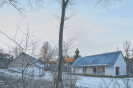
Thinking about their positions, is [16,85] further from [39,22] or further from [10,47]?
[39,22]

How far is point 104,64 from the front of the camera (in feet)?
102

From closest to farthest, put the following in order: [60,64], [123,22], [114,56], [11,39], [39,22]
→ [11,39] < [39,22] < [60,64] < [123,22] < [114,56]

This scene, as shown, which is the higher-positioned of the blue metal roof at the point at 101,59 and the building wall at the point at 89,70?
the blue metal roof at the point at 101,59

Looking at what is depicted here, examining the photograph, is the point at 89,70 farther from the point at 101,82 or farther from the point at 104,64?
the point at 101,82

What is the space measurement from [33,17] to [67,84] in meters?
3.79

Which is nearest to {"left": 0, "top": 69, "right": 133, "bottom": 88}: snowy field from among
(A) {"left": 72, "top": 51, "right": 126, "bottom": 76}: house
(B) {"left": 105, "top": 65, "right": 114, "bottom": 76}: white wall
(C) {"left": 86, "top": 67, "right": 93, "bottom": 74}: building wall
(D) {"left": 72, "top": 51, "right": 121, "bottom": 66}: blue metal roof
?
(A) {"left": 72, "top": 51, "right": 126, "bottom": 76}: house

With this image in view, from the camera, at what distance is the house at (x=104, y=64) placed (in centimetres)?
3006

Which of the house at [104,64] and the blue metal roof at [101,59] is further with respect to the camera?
the blue metal roof at [101,59]

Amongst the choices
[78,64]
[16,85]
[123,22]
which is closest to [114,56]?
[78,64]

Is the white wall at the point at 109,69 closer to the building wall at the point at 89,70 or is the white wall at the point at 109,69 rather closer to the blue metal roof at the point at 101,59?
the blue metal roof at the point at 101,59

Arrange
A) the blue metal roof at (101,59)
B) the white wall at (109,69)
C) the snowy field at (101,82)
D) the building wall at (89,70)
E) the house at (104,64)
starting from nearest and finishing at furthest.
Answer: the snowy field at (101,82) < the white wall at (109,69) < the house at (104,64) < the blue metal roof at (101,59) < the building wall at (89,70)

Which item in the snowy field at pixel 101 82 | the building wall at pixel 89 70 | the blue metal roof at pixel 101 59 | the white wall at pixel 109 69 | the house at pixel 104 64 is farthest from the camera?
the building wall at pixel 89 70

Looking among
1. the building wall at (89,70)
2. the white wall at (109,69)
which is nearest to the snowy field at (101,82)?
the white wall at (109,69)

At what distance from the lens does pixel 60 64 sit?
787 centimetres
